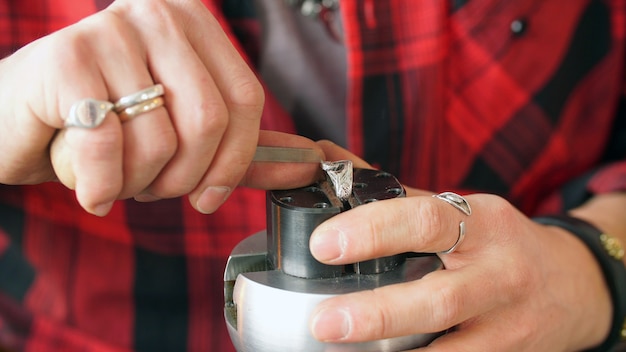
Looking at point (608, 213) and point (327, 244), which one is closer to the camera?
point (327, 244)

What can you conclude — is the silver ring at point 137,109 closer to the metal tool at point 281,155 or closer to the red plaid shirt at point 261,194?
the metal tool at point 281,155

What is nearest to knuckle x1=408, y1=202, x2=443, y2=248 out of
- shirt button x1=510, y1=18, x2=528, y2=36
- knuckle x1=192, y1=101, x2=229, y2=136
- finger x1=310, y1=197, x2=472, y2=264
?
finger x1=310, y1=197, x2=472, y2=264

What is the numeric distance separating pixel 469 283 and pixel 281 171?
0.38ft

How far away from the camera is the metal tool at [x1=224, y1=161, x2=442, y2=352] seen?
0.30 meters

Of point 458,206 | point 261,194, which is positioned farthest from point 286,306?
point 261,194

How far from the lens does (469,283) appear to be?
36 centimetres

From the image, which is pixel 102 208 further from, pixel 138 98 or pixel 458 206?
pixel 458 206

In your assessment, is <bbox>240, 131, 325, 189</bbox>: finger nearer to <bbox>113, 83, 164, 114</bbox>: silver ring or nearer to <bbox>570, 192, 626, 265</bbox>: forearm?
<bbox>113, 83, 164, 114</bbox>: silver ring

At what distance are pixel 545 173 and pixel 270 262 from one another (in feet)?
1.46

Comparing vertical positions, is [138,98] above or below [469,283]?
above

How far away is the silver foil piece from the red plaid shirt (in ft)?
0.75

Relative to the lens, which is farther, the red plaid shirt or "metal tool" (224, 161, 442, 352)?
the red plaid shirt

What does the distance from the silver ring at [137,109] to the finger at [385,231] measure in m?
0.09

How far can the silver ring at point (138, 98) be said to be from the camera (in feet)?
0.94
